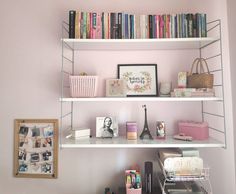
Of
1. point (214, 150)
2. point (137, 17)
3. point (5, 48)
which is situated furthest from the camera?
point (5, 48)

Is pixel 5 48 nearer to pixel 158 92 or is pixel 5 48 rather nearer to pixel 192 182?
pixel 158 92

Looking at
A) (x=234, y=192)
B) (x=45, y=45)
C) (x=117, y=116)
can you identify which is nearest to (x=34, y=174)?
(x=117, y=116)

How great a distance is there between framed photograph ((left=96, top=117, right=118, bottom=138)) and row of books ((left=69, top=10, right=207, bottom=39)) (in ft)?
1.94

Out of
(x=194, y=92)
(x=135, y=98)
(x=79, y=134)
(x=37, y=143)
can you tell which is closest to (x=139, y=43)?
(x=135, y=98)

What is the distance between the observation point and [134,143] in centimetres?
116

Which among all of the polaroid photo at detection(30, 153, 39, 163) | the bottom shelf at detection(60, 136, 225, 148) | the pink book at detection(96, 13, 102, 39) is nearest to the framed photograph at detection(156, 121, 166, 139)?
the bottom shelf at detection(60, 136, 225, 148)

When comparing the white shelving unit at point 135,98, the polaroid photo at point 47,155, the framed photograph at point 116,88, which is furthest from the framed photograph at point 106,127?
the polaroid photo at point 47,155

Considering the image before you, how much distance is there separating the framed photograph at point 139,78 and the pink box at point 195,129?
1.02ft

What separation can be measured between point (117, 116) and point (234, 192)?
1042 mm

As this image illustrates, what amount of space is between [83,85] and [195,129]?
828 mm

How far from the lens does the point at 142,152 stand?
138 centimetres

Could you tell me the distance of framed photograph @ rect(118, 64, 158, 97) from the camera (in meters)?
1.37

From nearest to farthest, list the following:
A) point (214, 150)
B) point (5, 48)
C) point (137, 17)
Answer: point (137, 17) < point (214, 150) < point (5, 48)

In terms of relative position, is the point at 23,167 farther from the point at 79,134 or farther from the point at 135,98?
the point at 135,98
